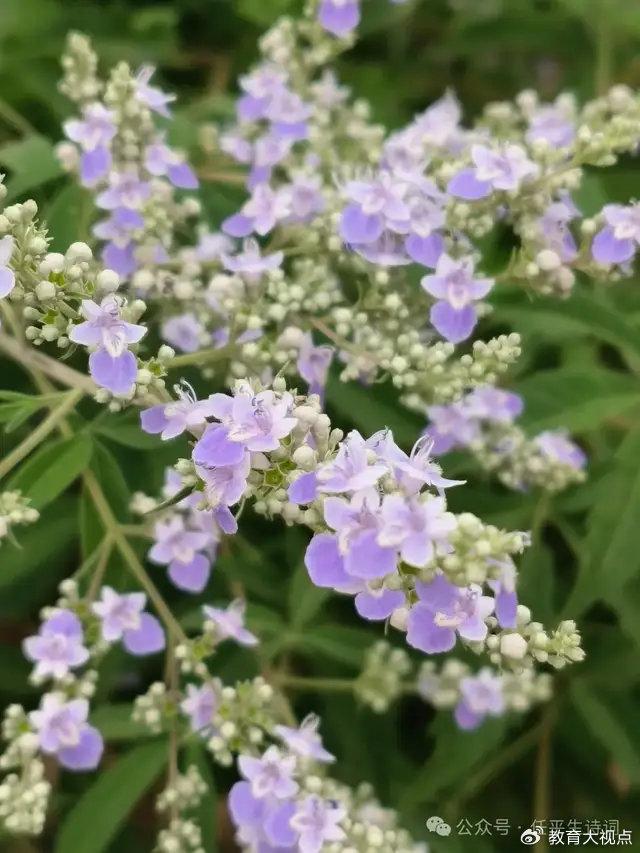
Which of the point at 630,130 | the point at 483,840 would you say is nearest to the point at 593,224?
the point at 630,130

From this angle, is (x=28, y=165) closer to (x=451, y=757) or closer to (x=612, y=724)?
(x=451, y=757)

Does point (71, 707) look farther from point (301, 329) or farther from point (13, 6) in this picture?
point (13, 6)

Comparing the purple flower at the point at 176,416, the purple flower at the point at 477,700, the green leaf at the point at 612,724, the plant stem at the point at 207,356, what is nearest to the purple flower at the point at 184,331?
the plant stem at the point at 207,356

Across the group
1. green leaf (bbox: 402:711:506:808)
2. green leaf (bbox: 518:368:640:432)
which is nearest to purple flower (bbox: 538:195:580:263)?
green leaf (bbox: 518:368:640:432)

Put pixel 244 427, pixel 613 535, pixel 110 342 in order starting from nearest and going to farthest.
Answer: pixel 244 427 < pixel 110 342 < pixel 613 535

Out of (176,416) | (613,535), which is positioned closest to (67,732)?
(176,416)

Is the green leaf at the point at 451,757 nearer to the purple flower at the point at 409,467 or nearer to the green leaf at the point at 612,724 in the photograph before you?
the green leaf at the point at 612,724

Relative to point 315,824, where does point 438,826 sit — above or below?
below
